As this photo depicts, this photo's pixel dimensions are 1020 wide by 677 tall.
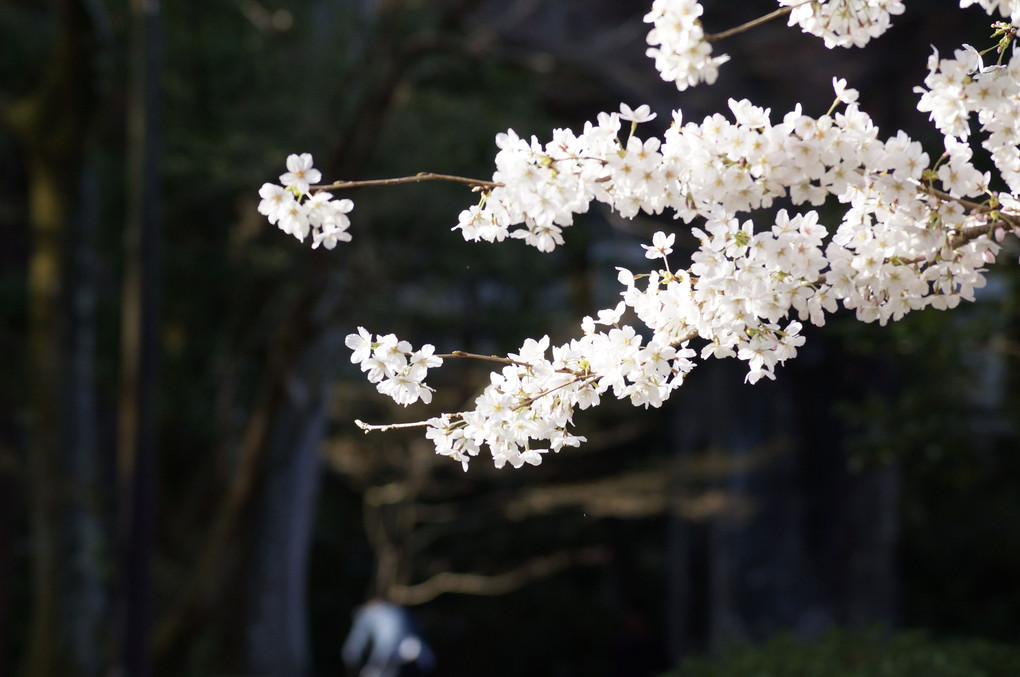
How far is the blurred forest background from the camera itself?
7262 millimetres

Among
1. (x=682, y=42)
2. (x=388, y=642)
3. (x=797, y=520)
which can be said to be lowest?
(x=388, y=642)

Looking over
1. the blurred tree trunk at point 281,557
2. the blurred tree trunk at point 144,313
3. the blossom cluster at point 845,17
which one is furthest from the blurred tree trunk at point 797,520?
the blossom cluster at point 845,17

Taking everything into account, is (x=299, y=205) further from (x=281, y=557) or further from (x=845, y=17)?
(x=281, y=557)

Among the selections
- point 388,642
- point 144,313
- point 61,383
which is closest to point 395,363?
point 144,313

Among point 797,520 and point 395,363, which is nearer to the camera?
point 395,363

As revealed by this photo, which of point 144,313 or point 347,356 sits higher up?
point 347,356

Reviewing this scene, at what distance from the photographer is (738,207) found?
2086 millimetres

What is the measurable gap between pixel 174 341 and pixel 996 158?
10492mm

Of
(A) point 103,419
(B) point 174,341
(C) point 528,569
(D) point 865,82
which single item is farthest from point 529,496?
(D) point 865,82

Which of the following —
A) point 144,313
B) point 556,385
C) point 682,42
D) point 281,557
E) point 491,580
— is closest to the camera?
point 682,42

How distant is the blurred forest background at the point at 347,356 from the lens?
7262mm

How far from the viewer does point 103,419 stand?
13.9 m

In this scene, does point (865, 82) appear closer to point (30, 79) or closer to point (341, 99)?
point (341, 99)

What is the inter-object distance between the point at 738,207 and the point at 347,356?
933cm
